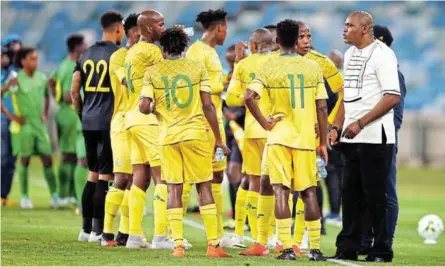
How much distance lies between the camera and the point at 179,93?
39.5 feet

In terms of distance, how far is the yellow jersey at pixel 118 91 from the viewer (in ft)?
44.1

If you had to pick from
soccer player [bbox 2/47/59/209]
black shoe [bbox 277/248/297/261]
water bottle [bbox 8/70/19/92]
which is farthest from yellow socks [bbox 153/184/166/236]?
water bottle [bbox 8/70/19/92]

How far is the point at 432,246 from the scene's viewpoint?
1474cm

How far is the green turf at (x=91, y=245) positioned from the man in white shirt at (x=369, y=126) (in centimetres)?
45

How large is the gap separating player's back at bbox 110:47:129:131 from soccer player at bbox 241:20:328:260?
6.80 ft

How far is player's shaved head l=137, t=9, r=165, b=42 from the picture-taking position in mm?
12742

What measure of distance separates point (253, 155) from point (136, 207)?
1335 mm

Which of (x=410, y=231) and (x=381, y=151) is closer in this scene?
(x=381, y=151)

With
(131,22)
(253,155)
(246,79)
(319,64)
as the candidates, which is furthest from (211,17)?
(253,155)

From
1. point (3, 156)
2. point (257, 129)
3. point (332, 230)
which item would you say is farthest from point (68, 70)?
point (257, 129)

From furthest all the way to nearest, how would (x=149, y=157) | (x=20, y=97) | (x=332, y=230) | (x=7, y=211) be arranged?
(x=20, y=97)
(x=7, y=211)
(x=332, y=230)
(x=149, y=157)

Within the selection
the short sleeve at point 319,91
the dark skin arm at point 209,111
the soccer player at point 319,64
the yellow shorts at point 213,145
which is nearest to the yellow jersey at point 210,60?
the yellow shorts at point 213,145

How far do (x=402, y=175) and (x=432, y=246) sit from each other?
55.8 feet

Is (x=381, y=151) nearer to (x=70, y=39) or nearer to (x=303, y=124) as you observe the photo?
(x=303, y=124)
